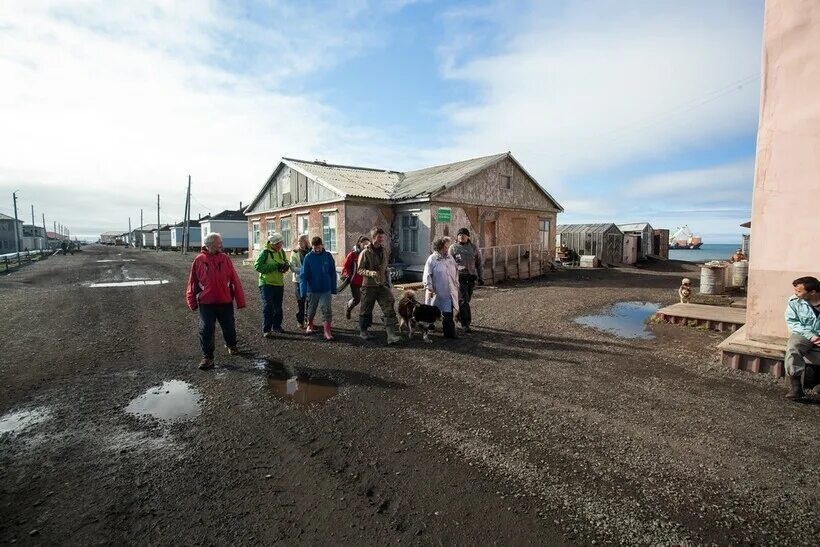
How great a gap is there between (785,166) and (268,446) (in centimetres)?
732

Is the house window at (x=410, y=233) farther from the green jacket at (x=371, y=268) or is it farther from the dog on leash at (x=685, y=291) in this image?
the green jacket at (x=371, y=268)

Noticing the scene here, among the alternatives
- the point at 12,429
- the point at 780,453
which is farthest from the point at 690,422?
the point at 12,429

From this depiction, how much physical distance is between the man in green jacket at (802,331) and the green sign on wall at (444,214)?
12.7m

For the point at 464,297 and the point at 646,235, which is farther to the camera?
the point at 646,235

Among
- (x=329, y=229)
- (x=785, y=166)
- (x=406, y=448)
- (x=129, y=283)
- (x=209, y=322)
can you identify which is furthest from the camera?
(x=329, y=229)

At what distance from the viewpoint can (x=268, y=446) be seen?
3543 millimetres

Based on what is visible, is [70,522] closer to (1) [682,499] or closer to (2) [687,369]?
(1) [682,499]

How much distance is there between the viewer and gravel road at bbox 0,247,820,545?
2.58 metres

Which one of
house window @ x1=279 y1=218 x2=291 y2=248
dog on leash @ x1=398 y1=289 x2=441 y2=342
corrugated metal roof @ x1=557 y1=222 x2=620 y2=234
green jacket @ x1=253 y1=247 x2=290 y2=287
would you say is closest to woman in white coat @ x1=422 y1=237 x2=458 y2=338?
dog on leash @ x1=398 y1=289 x2=441 y2=342

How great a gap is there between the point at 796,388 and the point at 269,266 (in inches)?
291

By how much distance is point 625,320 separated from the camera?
920cm

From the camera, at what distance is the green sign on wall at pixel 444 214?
16.8m

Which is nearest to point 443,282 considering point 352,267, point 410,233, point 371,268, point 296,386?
point 371,268

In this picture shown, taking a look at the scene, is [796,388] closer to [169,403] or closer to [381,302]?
[381,302]
